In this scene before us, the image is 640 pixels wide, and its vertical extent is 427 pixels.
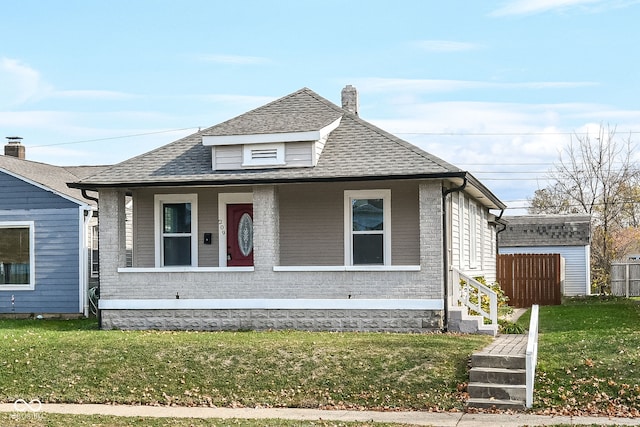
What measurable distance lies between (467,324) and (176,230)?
7.13m

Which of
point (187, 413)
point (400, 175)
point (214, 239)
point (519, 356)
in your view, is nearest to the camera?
point (187, 413)

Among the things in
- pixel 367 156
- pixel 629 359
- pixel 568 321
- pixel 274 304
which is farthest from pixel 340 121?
pixel 629 359

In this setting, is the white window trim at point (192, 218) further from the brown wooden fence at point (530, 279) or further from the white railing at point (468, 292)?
the brown wooden fence at point (530, 279)

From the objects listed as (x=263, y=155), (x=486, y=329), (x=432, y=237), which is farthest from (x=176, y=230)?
(x=486, y=329)

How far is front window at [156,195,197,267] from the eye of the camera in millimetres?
21109

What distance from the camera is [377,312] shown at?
61.8 feet

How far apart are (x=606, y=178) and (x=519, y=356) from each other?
3435cm

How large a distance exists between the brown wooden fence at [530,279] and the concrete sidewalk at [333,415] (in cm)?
1989

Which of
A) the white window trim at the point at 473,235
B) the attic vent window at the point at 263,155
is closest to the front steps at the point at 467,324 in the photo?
the attic vent window at the point at 263,155

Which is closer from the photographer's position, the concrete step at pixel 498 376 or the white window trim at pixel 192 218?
the concrete step at pixel 498 376

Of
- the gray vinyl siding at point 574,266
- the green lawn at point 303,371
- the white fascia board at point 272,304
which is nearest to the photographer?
the green lawn at point 303,371

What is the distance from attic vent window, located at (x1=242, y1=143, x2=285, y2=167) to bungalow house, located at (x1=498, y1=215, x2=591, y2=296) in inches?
987

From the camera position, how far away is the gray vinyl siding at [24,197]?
78.9ft

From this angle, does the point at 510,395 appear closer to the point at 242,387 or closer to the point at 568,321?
the point at 242,387
